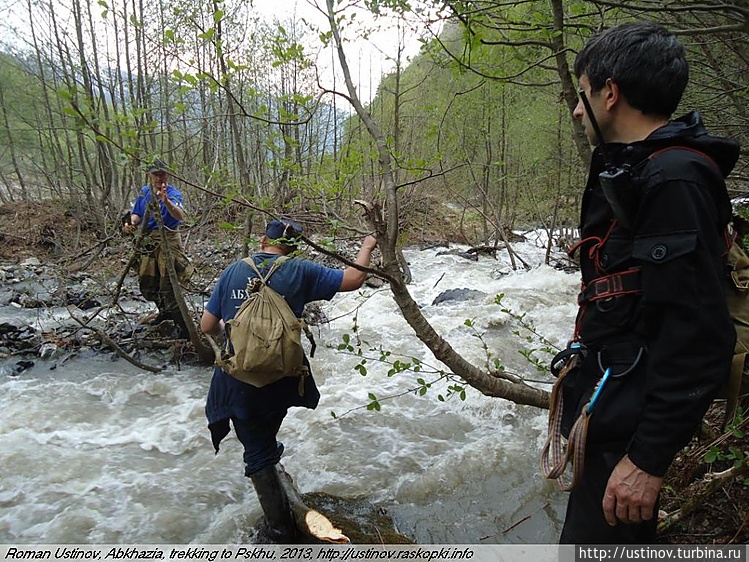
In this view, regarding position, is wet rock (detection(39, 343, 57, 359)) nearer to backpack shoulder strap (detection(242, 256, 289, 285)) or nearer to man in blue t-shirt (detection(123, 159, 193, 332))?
man in blue t-shirt (detection(123, 159, 193, 332))

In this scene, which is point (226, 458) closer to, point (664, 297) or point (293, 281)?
point (293, 281)

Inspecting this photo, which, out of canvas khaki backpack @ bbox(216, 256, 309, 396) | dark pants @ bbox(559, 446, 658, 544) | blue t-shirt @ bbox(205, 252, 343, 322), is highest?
blue t-shirt @ bbox(205, 252, 343, 322)

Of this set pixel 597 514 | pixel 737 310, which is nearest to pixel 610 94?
pixel 737 310

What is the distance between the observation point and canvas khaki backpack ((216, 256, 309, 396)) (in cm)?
278

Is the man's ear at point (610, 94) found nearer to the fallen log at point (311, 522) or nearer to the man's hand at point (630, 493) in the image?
the man's hand at point (630, 493)

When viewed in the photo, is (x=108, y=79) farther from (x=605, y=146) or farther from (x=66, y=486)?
(x=605, y=146)

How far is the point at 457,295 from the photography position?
1002 cm

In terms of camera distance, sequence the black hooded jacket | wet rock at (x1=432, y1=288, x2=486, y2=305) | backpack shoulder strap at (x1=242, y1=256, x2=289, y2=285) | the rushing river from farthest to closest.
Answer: wet rock at (x1=432, y1=288, x2=486, y2=305) → the rushing river → backpack shoulder strap at (x1=242, y1=256, x2=289, y2=285) → the black hooded jacket

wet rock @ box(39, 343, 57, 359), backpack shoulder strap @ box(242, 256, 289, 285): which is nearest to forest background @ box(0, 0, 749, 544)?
backpack shoulder strap @ box(242, 256, 289, 285)

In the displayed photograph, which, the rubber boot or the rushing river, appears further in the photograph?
the rushing river

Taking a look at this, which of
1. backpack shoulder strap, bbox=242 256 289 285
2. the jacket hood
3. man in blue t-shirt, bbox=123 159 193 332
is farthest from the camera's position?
man in blue t-shirt, bbox=123 159 193 332

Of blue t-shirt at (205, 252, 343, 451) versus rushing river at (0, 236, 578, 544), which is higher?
blue t-shirt at (205, 252, 343, 451)

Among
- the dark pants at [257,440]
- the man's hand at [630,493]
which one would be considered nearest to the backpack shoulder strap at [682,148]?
the man's hand at [630,493]

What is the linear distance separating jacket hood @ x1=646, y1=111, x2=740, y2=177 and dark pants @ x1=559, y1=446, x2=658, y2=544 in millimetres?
876
